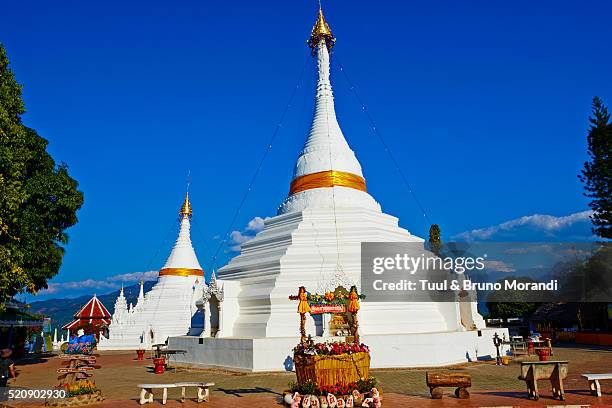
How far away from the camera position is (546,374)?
12.0 metres

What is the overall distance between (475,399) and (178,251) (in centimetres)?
3635

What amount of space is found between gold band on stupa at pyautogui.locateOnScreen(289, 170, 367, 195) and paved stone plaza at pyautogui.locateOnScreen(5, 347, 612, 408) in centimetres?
1153

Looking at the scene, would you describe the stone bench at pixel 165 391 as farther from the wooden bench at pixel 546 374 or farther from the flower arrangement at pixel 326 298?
the wooden bench at pixel 546 374

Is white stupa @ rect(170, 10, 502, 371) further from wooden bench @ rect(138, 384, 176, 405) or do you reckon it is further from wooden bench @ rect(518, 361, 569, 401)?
wooden bench @ rect(518, 361, 569, 401)

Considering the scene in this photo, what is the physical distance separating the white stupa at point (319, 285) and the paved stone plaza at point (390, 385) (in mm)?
908

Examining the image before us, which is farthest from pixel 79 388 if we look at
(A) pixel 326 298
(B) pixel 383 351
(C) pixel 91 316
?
(C) pixel 91 316

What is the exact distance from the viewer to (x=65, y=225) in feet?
83.6

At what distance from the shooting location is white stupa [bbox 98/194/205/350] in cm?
3907

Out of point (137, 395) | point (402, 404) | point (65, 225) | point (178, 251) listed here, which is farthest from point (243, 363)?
point (178, 251)

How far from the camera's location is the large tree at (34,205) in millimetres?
17719

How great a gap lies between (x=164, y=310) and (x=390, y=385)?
1157 inches

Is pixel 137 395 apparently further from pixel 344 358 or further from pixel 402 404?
pixel 402 404

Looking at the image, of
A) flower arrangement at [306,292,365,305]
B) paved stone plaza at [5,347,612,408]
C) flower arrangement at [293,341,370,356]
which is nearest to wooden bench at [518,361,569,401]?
paved stone plaza at [5,347,612,408]

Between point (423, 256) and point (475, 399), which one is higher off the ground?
point (423, 256)
